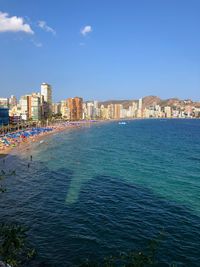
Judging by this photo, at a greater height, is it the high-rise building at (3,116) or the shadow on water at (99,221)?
the high-rise building at (3,116)

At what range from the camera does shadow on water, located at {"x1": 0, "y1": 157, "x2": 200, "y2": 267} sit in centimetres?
2777

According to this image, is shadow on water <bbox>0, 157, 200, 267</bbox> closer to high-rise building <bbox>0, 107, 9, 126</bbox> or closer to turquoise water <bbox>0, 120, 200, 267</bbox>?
turquoise water <bbox>0, 120, 200, 267</bbox>

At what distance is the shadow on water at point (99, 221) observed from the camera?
2777 cm

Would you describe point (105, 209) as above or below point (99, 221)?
above

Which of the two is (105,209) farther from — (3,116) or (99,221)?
(3,116)

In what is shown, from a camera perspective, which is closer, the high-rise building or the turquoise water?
the turquoise water

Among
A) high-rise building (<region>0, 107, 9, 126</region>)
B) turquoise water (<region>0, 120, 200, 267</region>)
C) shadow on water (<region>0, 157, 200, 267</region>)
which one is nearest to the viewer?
shadow on water (<region>0, 157, 200, 267</region>)

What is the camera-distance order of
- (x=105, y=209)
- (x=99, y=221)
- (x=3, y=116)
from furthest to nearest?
1. (x=3, y=116)
2. (x=105, y=209)
3. (x=99, y=221)

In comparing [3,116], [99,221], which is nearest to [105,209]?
[99,221]

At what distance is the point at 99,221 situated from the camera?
114 ft

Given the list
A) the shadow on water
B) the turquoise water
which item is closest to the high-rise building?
the turquoise water

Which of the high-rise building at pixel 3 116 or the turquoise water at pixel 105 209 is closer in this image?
the turquoise water at pixel 105 209

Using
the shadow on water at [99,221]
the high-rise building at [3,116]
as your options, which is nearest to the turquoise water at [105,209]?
the shadow on water at [99,221]

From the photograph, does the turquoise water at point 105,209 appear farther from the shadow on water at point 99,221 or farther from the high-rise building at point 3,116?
the high-rise building at point 3,116
